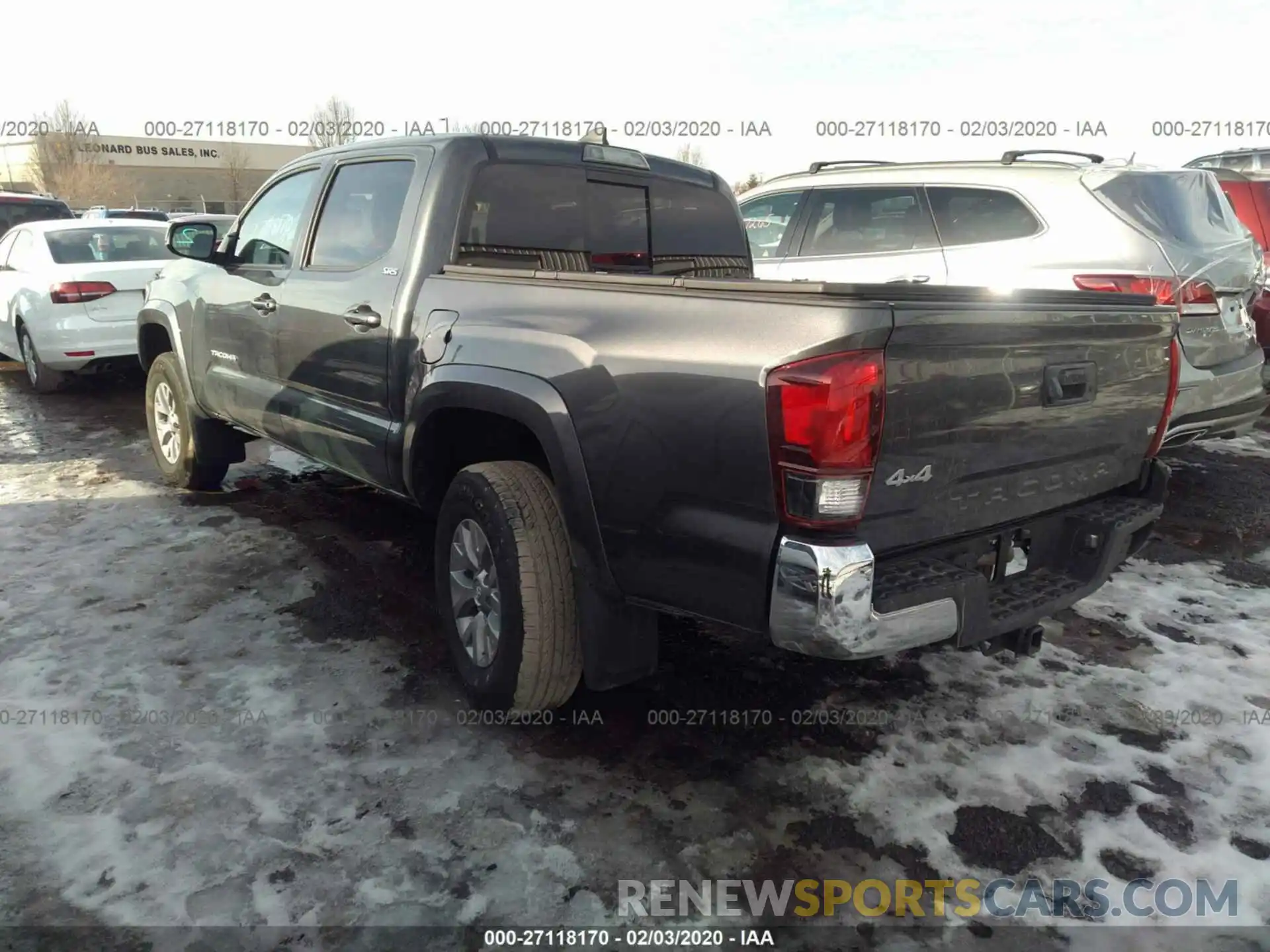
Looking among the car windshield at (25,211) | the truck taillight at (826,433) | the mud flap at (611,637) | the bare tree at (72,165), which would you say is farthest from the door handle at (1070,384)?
the bare tree at (72,165)

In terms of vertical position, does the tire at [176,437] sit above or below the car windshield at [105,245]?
below

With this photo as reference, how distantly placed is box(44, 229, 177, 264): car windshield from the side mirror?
3.80m

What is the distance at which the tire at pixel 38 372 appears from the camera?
7.98 metres

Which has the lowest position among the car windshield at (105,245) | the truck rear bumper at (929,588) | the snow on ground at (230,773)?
the snow on ground at (230,773)

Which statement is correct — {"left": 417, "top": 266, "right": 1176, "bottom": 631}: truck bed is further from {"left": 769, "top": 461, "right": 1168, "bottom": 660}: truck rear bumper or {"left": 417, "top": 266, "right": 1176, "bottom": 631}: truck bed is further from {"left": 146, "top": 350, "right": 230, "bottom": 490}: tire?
{"left": 146, "top": 350, "right": 230, "bottom": 490}: tire

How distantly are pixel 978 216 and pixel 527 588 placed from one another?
4110 millimetres

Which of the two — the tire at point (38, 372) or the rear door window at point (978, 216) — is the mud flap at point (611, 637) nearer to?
the rear door window at point (978, 216)

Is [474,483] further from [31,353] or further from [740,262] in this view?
[31,353]

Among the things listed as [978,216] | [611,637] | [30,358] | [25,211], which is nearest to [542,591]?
[611,637]

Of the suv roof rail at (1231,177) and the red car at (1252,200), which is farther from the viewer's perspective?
the suv roof rail at (1231,177)

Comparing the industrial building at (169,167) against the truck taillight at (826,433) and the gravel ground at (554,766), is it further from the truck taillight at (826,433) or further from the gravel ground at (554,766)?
the truck taillight at (826,433)

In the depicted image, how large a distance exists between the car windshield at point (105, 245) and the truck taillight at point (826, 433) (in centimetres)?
760

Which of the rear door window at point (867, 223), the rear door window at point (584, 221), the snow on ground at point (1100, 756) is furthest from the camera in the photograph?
the rear door window at point (867, 223)

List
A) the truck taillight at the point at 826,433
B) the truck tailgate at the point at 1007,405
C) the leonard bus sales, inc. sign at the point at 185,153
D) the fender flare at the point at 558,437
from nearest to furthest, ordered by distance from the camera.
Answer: the truck taillight at the point at 826,433 < the truck tailgate at the point at 1007,405 < the fender flare at the point at 558,437 < the leonard bus sales, inc. sign at the point at 185,153
